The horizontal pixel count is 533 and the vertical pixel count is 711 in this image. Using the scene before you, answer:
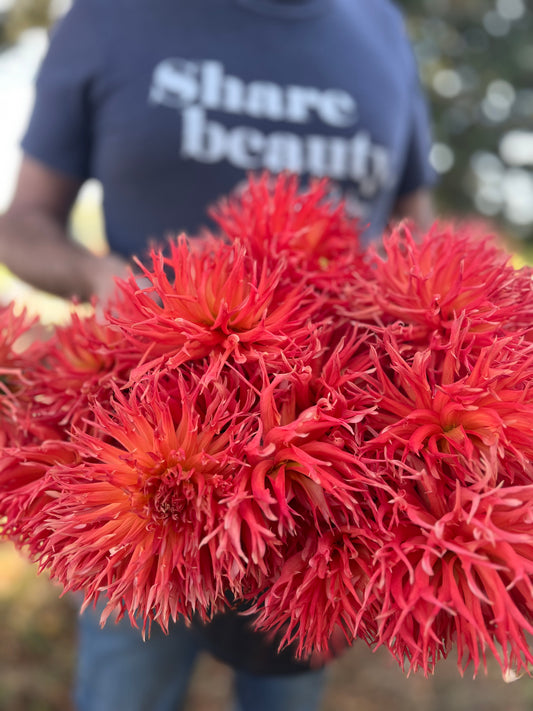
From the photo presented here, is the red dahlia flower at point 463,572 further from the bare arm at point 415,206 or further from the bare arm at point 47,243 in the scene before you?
the bare arm at point 415,206

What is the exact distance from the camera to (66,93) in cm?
77

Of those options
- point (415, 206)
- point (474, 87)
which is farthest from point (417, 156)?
point (474, 87)

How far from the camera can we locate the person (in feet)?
2.50

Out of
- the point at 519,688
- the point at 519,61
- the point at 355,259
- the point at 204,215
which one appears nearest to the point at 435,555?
the point at 355,259

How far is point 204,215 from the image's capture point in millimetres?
830

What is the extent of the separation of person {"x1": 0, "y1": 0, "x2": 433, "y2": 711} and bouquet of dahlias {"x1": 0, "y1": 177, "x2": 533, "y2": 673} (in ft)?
1.43

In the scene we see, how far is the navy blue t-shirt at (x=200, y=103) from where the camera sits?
0.76 metres

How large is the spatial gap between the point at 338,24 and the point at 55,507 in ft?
2.66

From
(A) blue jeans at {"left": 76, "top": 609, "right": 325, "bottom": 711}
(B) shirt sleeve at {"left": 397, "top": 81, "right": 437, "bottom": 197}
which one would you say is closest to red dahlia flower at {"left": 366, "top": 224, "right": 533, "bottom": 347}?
(A) blue jeans at {"left": 76, "top": 609, "right": 325, "bottom": 711}

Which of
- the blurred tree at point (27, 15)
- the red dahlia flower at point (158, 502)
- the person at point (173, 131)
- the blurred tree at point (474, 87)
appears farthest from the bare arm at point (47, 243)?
the blurred tree at point (474, 87)

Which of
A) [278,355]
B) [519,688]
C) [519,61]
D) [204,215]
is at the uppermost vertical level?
[278,355]

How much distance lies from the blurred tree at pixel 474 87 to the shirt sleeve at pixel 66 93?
2.22 metres

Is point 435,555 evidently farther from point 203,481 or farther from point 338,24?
point 338,24

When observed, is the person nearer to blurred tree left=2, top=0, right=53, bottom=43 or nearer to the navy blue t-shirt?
the navy blue t-shirt
